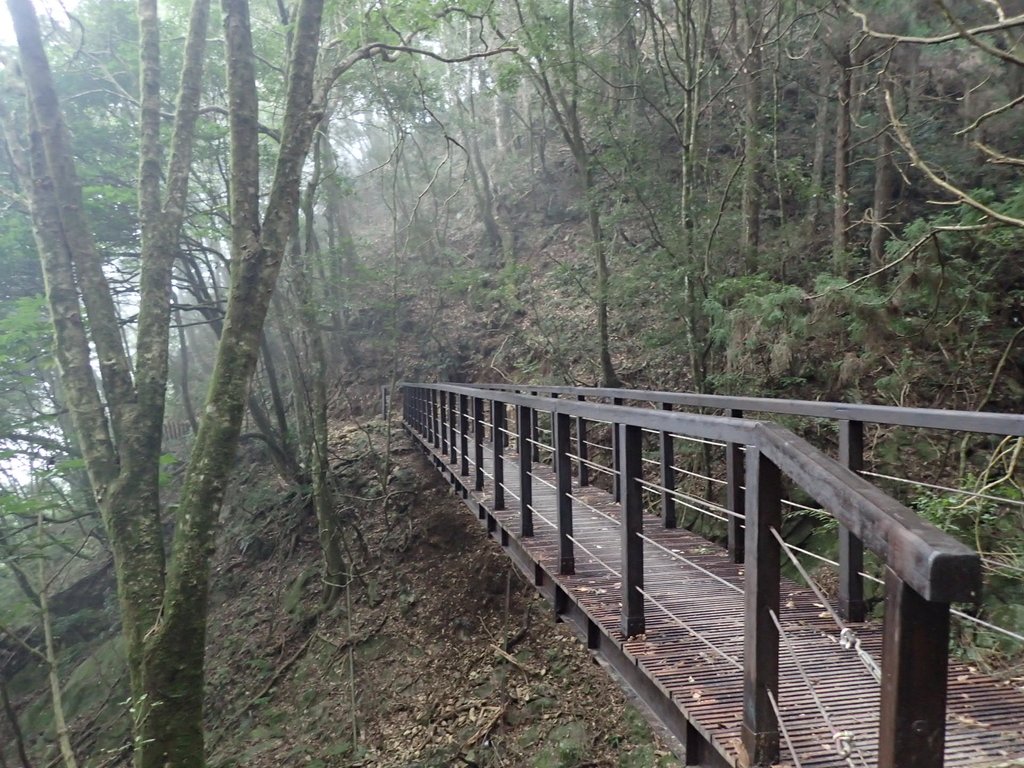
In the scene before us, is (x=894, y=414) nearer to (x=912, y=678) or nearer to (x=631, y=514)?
(x=631, y=514)

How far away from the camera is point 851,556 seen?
116 inches

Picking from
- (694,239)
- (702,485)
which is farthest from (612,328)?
(702,485)

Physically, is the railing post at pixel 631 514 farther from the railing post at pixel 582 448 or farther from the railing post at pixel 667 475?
the railing post at pixel 667 475

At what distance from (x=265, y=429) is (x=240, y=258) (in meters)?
8.14

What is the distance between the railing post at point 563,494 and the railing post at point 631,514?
0.81 m

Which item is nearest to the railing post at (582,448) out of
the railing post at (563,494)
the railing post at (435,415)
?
the railing post at (563,494)

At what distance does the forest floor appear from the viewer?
6.79 metres

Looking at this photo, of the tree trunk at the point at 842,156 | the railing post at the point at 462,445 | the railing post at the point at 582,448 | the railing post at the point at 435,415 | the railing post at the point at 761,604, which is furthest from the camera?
the railing post at the point at 435,415

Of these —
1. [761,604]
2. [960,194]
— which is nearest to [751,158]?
[960,194]

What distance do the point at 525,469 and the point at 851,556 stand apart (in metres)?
2.11

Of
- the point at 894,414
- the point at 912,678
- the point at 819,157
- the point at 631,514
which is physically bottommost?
the point at 631,514

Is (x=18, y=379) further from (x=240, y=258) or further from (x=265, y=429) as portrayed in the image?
(x=240, y=258)

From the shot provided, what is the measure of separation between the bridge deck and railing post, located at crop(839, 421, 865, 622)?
0.11 meters

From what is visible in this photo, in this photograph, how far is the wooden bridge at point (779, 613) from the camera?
1101 millimetres
